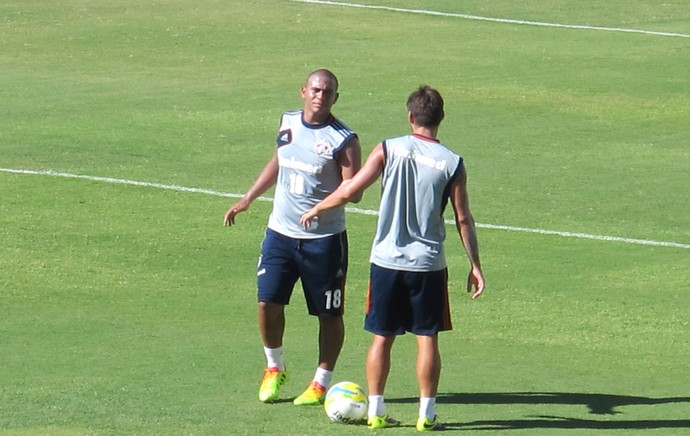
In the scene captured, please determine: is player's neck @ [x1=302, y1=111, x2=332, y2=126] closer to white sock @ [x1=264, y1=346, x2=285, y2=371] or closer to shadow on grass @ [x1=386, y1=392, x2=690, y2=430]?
white sock @ [x1=264, y1=346, x2=285, y2=371]

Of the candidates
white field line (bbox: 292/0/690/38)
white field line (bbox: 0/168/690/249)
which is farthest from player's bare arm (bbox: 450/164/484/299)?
white field line (bbox: 292/0/690/38)

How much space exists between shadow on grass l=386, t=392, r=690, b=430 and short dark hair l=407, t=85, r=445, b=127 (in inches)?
73.9

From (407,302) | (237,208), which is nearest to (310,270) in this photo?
(237,208)

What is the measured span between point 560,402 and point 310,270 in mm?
1871

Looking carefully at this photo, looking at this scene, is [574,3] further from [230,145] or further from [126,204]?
[126,204]

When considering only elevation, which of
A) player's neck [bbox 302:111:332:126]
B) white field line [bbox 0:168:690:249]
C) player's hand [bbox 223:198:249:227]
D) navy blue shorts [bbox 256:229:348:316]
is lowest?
white field line [bbox 0:168:690:249]

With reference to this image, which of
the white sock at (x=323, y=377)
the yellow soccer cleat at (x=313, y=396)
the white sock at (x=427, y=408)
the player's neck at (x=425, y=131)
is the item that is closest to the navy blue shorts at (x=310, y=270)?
the white sock at (x=323, y=377)

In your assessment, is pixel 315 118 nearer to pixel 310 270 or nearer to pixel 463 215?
pixel 310 270

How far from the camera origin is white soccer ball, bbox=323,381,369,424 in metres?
8.98

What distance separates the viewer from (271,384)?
9.54 m

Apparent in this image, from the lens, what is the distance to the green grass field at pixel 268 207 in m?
9.79

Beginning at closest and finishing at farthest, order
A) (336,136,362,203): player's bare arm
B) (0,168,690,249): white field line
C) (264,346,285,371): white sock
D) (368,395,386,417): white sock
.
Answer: (368,395,386,417): white sock < (336,136,362,203): player's bare arm < (264,346,285,371): white sock < (0,168,690,249): white field line

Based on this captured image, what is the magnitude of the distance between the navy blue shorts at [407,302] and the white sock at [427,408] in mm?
398

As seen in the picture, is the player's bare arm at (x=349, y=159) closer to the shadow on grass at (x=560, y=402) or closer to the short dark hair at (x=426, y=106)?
the short dark hair at (x=426, y=106)
